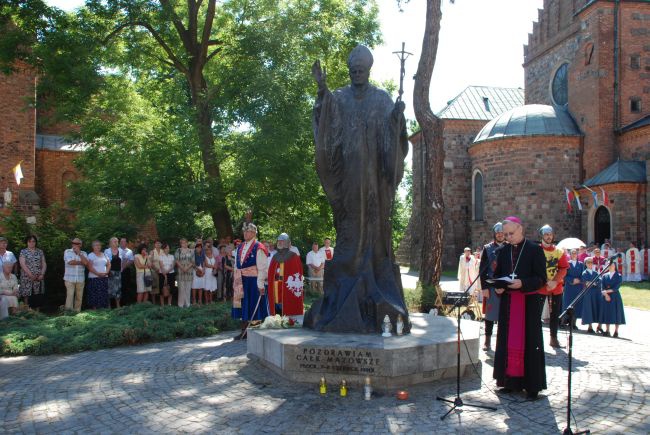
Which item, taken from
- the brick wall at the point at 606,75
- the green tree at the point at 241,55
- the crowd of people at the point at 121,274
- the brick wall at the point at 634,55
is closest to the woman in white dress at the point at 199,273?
the crowd of people at the point at 121,274

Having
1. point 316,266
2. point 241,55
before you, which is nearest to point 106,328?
point 316,266

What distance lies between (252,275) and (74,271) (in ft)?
17.6

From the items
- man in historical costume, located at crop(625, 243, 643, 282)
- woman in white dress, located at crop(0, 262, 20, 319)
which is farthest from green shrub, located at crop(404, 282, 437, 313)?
man in historical costume, located at crop(625, 243, 643, 282)

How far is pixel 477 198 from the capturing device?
31.1m

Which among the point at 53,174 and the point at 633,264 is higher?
the point at 53,174

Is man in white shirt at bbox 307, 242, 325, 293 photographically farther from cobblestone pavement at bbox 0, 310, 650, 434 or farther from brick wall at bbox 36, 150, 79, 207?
brick wall at bbox 36, 150, 79, 207

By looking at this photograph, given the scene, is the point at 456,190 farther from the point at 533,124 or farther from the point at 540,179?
the point at 533,124

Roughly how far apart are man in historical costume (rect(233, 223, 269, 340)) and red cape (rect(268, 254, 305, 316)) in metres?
0.16

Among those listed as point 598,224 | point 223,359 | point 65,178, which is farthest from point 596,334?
point 65,178

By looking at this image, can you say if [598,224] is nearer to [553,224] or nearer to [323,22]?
[553,224]

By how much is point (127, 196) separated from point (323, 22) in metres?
8.95

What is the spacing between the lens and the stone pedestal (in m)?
5.57

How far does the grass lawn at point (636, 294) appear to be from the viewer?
1547cm

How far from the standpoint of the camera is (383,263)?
6.64 m
